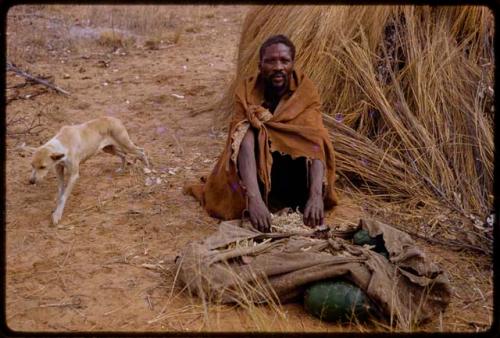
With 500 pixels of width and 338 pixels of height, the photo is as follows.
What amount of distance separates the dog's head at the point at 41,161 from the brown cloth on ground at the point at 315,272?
123cm

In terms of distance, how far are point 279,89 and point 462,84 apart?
146 centimetres

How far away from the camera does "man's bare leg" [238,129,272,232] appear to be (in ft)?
9.51

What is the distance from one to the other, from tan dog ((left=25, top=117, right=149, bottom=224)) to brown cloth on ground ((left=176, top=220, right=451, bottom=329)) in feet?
4.00

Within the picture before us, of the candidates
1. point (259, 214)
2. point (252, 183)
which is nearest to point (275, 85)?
point (252, 183)

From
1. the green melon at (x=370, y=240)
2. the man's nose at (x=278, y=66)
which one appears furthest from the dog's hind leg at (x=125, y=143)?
the green melon at (x=370, y=240)

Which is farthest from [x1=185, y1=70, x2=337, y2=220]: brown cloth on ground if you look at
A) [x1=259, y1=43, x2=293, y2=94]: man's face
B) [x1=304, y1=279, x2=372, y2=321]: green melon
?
[x1=304, y1=279, x2=372, y2=321]: green melon

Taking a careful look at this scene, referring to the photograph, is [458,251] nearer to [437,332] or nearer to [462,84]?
[437,332]

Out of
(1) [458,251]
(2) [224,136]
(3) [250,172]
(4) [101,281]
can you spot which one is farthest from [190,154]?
(1) [458,251]

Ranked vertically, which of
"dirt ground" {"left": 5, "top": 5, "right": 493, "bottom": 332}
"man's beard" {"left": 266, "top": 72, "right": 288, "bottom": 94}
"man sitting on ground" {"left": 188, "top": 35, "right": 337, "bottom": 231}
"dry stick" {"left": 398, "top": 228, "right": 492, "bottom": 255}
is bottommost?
"dirt ground" {"left": 5, "top": 5, "right": 493, "bottom": 332}

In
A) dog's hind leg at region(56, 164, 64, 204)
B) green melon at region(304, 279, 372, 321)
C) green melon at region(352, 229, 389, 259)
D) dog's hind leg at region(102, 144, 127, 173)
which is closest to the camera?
green melon at region(304, 279, 372, 321)

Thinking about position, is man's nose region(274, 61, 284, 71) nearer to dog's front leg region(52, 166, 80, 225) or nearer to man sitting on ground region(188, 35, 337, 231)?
man sitting on ground region(188, 35, 337, 231)

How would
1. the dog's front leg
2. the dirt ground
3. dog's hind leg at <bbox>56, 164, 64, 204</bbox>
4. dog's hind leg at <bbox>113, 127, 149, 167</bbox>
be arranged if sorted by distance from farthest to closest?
dog's hind leg at <bbox>113, 127, 149, 167</bbox>, dog's hind leg at <bbox>56, 164, 64, 204</bbox>, the dog's front leg, the dirt ground

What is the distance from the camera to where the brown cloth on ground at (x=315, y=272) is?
238 centimetres

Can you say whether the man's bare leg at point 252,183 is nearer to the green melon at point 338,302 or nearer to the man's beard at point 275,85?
the man's beard at point 275,85
